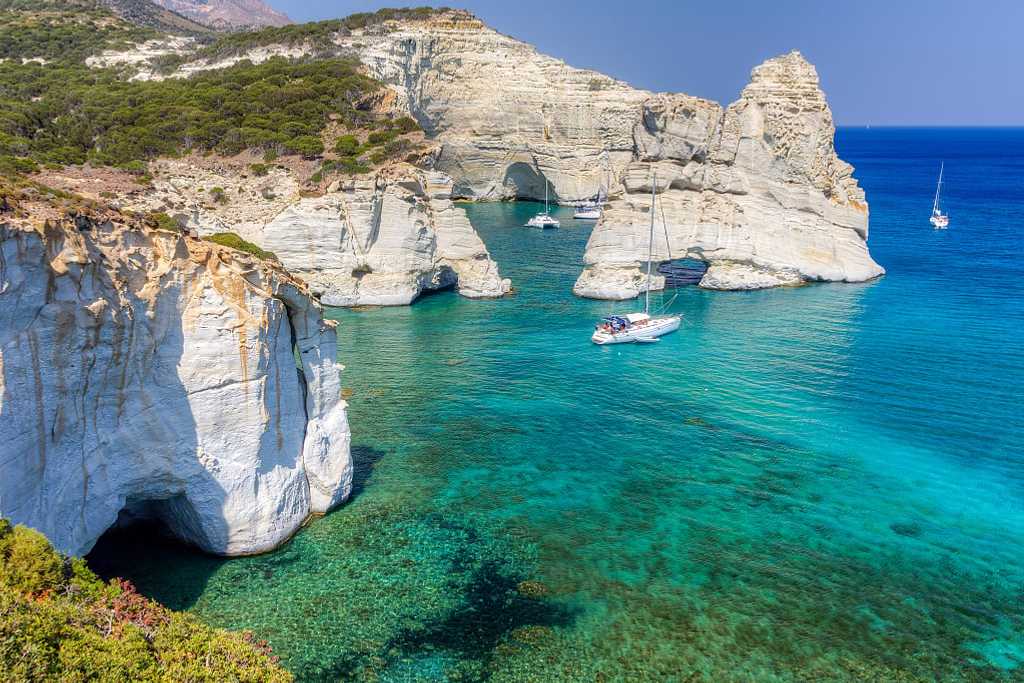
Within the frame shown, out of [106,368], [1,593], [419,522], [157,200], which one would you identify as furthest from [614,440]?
[157,200]

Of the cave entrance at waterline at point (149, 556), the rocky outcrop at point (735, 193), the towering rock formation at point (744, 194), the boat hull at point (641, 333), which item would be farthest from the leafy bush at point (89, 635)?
the rocky outcrop at point (735, 193)

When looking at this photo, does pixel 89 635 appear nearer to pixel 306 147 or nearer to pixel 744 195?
pixel 306 147

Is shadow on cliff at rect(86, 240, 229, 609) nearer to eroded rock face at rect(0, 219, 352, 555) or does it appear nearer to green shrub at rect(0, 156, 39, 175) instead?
eroded rock face at rect(0, 219, 352, 555)

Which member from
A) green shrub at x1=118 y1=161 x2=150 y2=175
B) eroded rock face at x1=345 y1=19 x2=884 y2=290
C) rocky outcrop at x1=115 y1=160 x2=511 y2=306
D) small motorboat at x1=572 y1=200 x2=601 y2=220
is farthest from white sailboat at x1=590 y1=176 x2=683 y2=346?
small motorboat at x1=572 y1=200 x2=601 y2=220

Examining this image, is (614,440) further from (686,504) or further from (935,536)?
(935,536)

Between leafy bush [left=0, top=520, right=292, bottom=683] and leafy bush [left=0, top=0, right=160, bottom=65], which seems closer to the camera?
leafy bush [left=0, top=520, right=292, bottom=683]
